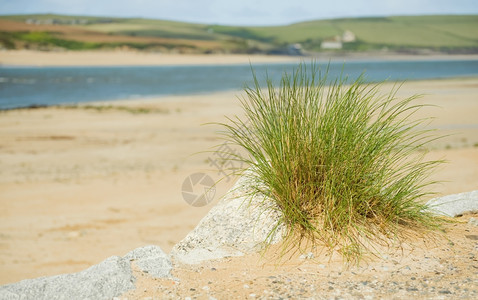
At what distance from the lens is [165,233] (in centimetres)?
754

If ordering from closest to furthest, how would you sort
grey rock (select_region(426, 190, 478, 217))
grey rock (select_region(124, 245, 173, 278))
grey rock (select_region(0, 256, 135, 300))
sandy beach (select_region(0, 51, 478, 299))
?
1. grey rock (select_region(0, 256, 135, 300))
2. grey rock (select_region(124, 245, 173, 278))
3. grey rock (select_region(426, 190, 478, 217))
4. sandy beach (select_region(0, 51, 478, 299))

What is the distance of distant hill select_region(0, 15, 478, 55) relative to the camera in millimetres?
88062

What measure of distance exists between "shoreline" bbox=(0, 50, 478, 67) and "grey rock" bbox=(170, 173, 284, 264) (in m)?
66.2

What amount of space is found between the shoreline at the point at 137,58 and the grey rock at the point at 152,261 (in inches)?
2616

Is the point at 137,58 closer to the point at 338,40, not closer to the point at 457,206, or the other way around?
the point at 338,40

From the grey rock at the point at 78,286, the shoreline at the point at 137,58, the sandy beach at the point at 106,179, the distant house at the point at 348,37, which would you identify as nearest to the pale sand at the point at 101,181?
the sandy beach at the point at 106,179

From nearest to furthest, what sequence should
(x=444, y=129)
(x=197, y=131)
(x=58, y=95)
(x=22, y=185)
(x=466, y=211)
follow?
1. (x=466, y=211)
2. (x=22, y=185)
3. (x=444, y=129)
4. (x=197, y=131)
5. (x=58, y=95)

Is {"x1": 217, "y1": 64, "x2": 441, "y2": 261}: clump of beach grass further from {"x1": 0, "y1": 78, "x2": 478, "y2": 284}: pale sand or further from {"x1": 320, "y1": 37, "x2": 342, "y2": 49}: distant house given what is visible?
{"x1": 320, "y1": 37, "x2": 342, "y2": 49}: distant house

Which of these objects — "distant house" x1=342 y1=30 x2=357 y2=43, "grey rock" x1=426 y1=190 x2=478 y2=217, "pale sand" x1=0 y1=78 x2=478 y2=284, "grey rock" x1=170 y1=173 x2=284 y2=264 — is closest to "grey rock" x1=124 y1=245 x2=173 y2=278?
"grey rock" x1=170 y1=173 x2=284 y2=264

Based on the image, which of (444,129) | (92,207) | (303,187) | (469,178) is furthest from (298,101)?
(444,129)

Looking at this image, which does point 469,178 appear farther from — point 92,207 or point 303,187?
point 92,207

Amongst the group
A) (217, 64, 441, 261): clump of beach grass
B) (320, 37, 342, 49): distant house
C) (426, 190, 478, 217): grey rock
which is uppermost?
(320, 37, 342, 49): distant house

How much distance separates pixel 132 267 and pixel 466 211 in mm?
2963

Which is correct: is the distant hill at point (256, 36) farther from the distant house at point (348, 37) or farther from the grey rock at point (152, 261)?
the grey rock at point (152, 261)
